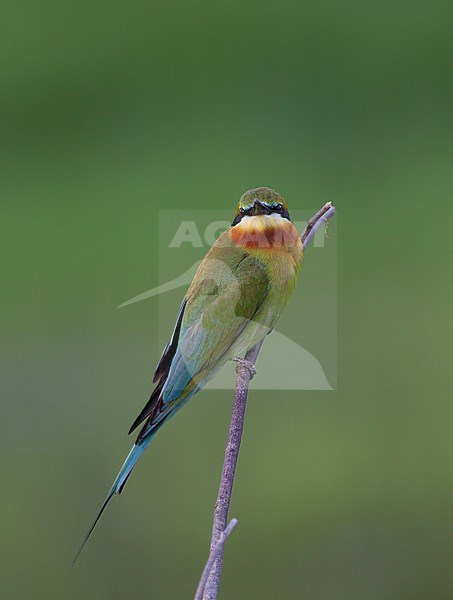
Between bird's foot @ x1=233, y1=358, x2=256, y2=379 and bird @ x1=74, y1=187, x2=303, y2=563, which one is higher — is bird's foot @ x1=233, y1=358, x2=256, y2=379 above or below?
below

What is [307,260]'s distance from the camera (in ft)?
10.9

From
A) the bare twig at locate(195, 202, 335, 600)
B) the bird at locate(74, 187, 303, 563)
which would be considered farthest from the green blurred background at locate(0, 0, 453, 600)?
the bare twig at locate(195, 202, 335, 600)

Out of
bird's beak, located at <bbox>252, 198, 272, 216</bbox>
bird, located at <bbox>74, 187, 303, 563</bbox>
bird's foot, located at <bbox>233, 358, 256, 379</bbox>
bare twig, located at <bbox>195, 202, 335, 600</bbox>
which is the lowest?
bare twig, located at <bbox>195, 202, 335, 600</bbox>

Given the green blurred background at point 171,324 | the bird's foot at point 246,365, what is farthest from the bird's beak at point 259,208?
the green blurred background at point 171,324

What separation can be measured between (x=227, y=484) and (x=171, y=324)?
2.03 metres

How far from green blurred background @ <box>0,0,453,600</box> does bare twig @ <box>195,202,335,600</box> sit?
121 cm

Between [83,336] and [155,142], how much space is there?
3.09 feet

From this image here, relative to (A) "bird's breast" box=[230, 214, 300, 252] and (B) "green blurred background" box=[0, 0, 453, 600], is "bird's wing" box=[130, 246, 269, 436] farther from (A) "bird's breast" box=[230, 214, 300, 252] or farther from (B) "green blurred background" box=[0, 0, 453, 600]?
(B) "green blurred background" box=[0, 0, 453, 600]

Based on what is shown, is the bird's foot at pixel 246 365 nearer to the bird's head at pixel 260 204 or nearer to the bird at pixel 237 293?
the bird at pixel 237 293

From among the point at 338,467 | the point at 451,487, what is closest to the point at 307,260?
the point at 338,467

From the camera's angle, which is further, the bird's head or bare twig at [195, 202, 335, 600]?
the bird's head

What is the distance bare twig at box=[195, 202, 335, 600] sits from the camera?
3.05ft

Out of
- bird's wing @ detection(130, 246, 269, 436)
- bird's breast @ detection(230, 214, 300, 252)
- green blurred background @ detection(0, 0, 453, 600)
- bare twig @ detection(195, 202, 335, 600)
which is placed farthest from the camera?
green blurred background @ detection(0, 0, 453, 600)

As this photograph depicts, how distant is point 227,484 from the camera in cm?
115
